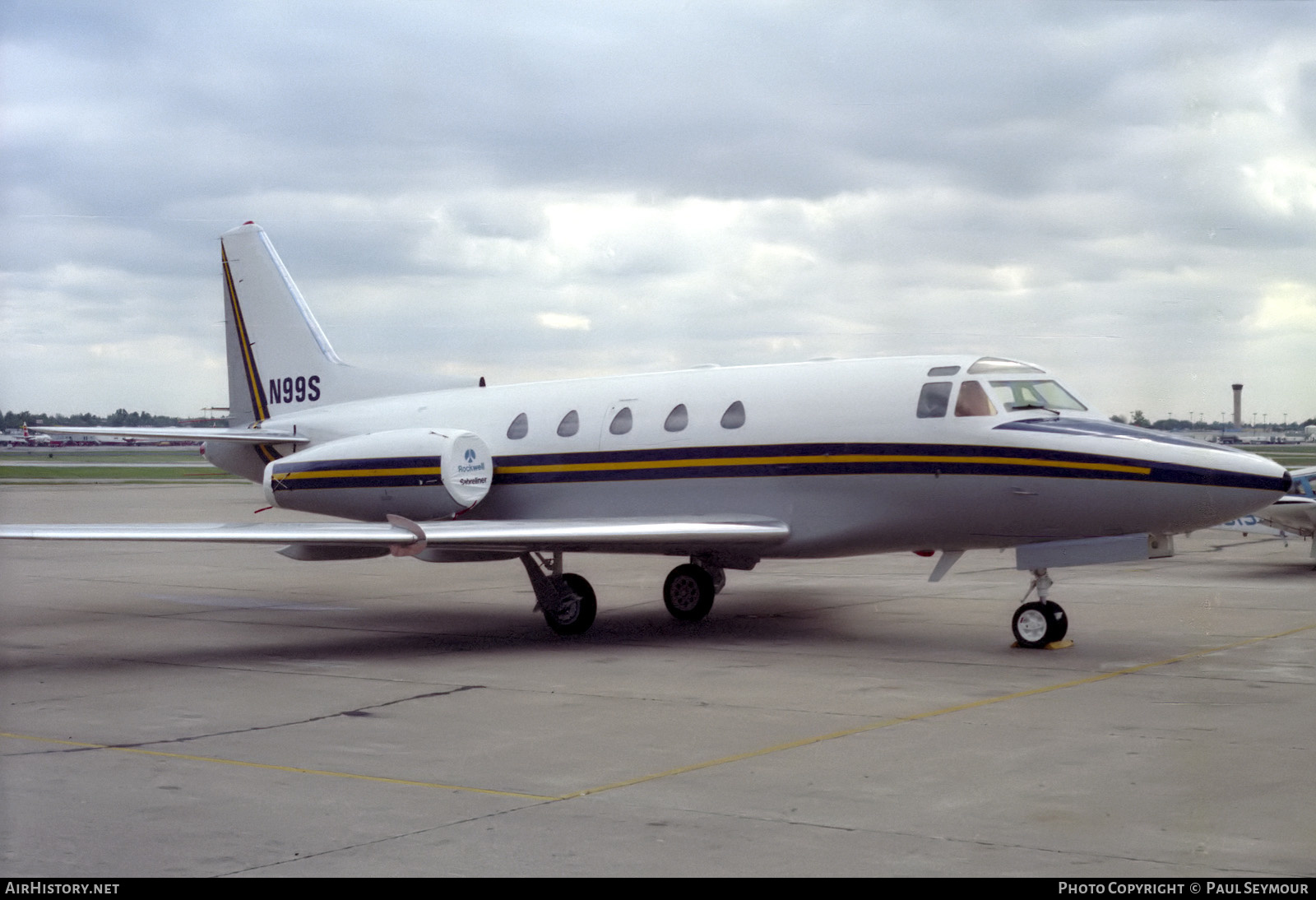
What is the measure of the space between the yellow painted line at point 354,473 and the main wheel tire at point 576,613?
7.90 feet

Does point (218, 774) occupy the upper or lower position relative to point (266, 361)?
lower

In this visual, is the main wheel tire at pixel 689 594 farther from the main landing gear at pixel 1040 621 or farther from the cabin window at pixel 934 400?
the main landing gear at pixel 1040 621

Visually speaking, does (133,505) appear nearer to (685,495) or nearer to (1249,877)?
(685,495)

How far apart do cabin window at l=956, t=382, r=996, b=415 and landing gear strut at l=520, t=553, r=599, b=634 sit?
4.71 metres

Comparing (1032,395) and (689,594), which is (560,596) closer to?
(689,594)

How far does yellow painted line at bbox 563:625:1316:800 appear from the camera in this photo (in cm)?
818

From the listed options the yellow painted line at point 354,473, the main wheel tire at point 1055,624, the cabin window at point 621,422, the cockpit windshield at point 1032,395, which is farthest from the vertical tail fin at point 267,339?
the main wheel tire at point 1055,624

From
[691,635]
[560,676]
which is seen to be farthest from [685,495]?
[560,676]

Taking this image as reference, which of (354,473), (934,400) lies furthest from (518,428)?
(934,400)

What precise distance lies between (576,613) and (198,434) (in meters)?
7.09

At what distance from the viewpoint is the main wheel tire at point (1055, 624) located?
13508 millimetres

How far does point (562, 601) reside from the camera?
1554 centimetres

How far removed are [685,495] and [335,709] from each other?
568cm

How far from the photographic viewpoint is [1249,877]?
599 centimetres
